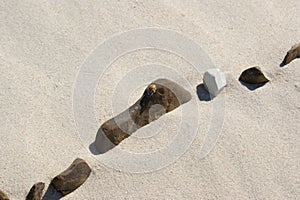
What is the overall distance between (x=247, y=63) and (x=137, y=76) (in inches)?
17.4

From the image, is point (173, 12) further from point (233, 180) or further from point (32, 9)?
point (233, 180)

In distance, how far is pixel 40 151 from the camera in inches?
73.2

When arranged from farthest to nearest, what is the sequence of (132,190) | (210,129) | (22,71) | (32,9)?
(32,9) → (22,71) → (210,129) → (132,190)

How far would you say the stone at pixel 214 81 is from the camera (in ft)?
6.56

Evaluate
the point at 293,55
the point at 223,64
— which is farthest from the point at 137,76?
the point at 293,55

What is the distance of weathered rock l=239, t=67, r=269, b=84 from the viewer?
2.06 meters

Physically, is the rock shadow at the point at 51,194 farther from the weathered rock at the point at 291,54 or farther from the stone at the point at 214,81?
the weathered rock at the point at 291,54

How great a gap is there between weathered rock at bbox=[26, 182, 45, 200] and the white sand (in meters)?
0.04

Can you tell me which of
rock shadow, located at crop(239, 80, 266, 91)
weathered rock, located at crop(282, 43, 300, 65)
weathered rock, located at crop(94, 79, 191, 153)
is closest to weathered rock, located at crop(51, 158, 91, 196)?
weathered rock, located at crop(94, 79, 191, 153)

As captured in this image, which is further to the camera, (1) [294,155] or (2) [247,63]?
(2) [247,63]

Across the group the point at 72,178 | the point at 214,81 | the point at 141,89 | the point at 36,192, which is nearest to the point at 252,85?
the point at 214,81

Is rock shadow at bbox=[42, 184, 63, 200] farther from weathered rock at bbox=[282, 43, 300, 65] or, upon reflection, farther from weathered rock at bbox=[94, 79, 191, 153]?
weathered rock at bbox=[282, 43, 300, 65]

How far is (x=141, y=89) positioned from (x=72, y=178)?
468mm

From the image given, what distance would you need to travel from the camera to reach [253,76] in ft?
6.77
